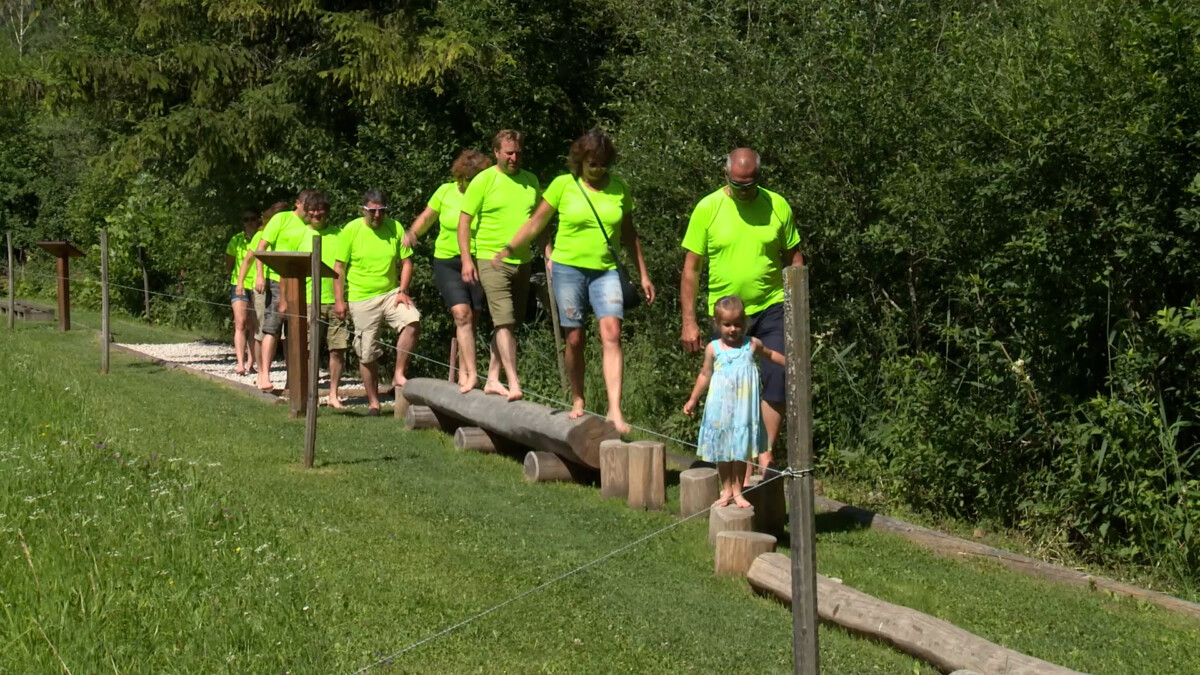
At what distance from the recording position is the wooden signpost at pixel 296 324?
12.9 metres

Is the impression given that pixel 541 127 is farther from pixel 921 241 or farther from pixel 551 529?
pixel 551 529

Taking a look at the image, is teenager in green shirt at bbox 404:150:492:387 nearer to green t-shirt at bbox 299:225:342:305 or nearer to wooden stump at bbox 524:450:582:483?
wooden stump at bbox 524:450:582:483

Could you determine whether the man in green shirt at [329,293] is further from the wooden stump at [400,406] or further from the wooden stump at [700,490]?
the wooden stump at [700,490]

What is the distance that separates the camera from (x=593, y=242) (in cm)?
955

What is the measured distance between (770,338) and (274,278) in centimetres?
794

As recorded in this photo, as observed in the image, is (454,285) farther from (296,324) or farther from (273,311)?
(273,311)

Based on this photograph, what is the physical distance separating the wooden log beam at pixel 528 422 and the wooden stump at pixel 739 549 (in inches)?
86.7

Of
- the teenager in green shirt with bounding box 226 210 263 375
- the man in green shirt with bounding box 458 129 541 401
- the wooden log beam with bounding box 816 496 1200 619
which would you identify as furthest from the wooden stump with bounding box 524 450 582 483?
the teenager in green shirt with bounding box 226 210 263 375

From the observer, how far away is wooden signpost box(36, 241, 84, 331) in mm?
22203

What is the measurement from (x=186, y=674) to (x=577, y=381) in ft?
14.8

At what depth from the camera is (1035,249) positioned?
859 centimetres

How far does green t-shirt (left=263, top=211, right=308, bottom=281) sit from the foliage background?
1.99m

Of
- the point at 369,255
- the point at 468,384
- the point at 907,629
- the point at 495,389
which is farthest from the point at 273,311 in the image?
the point at 907,629

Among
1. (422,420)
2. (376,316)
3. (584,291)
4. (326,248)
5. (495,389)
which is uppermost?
(326,248)
